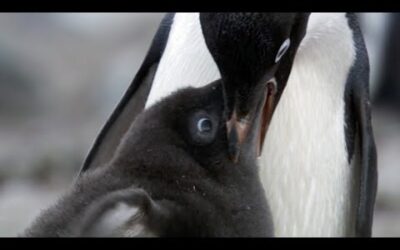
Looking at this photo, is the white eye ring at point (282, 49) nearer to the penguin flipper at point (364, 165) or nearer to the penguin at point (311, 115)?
the penguin at point (311, 115)

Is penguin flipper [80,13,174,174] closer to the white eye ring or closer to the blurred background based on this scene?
the white eye ring

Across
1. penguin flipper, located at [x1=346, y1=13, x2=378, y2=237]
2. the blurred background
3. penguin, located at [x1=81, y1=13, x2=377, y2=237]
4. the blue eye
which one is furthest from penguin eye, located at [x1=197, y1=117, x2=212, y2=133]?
the blurred background

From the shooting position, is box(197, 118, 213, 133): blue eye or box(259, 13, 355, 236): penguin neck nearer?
box(197, 118, 213, 133): blue eye

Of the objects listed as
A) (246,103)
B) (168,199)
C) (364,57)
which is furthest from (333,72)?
(168,199)

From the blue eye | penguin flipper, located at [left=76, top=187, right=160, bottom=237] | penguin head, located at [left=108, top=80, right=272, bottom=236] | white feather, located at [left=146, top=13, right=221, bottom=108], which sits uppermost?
white feather, located at [left=146, top=13, right=221, bottom=108]

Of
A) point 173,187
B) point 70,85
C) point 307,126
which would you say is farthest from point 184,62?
point 70,85

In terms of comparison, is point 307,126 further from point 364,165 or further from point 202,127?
point 202,127
